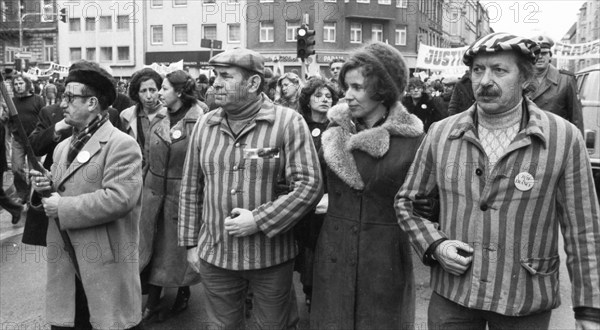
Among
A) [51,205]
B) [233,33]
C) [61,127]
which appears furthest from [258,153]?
[233,33]

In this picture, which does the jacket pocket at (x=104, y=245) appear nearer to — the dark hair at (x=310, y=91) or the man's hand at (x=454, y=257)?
the man's hand at (x=454, y=257)

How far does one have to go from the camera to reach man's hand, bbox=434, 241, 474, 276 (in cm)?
239

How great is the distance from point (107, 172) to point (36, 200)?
1.51 ft

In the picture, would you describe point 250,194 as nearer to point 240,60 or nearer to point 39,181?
point 240,60

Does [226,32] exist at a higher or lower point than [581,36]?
lower

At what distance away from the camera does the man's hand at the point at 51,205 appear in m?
3.06

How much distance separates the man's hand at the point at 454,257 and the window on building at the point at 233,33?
4365 centimetres

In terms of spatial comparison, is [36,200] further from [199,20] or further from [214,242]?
[199,20]

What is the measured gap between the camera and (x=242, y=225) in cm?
306

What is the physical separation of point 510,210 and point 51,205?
2.20 meters

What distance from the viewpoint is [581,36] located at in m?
109

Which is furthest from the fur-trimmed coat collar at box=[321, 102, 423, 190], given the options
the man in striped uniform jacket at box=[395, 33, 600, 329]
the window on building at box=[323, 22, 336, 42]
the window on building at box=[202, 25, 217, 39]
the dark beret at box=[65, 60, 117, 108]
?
the window on building at box=[202, 25, 217, 39]

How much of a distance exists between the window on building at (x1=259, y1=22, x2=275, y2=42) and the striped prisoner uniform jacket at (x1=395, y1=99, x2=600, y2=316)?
4271 centimetres

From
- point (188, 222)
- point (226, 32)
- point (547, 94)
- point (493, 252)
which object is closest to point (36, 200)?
point (188, 222)
